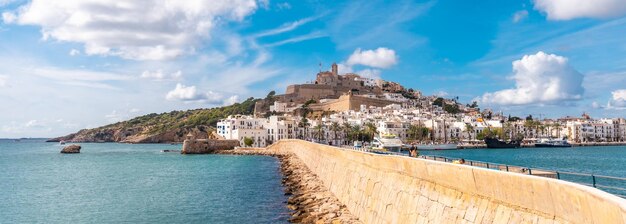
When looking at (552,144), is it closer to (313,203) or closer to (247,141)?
(247,141)

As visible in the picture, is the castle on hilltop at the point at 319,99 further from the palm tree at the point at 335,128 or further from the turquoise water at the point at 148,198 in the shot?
the turquoise water at the point at 148,198

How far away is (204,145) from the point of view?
333 feet

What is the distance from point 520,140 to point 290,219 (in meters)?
119

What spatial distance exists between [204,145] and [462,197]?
93930mm

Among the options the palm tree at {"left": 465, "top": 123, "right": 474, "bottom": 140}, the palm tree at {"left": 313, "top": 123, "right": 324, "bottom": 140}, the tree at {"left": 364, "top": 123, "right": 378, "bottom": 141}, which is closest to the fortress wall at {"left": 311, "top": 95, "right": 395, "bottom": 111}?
the palm tree at {"left": 313, "top": 123, "right": 324, "bottom": 140}

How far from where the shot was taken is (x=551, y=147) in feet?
410

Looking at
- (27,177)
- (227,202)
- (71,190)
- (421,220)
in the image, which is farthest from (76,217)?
(27,177)

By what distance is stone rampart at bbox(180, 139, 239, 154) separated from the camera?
3915 inches

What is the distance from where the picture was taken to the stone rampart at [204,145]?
99.4 m

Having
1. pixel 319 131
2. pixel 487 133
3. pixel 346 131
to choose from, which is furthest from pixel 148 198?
pixel 487 133

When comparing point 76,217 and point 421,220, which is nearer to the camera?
point 421,220

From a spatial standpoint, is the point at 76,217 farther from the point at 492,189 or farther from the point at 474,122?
the point at 474,122

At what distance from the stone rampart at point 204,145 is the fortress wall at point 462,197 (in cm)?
8044

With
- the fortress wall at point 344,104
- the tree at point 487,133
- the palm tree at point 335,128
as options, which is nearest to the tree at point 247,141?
the palm tree at point 335,128
